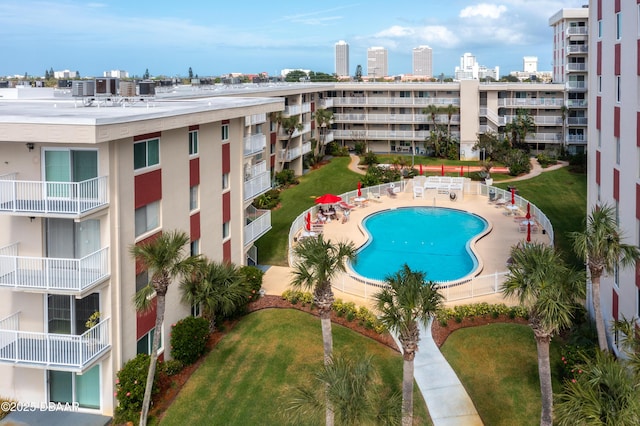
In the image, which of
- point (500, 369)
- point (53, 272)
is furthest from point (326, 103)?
point (53, 272)

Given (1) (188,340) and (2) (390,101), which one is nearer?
(1) (188,340)

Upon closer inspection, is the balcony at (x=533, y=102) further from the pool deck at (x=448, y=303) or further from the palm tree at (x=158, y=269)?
the palm tree at (x=158, y=269)

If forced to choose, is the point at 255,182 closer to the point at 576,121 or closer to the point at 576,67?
the point at 576,121

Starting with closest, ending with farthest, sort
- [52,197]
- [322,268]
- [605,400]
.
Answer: [605,400] → [322,268] → [52,197]

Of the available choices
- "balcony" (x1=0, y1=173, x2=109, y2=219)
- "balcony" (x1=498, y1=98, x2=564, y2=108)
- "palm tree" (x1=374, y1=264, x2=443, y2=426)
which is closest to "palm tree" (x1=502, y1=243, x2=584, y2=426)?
"palm tree" (x1=374, y1=264, x2=443, y2=426)

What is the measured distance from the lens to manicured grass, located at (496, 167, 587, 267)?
41875 millimetres

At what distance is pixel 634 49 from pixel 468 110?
53.2 meters

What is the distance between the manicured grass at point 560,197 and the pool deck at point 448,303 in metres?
2.93

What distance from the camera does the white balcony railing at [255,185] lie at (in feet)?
106

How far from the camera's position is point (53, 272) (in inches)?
754

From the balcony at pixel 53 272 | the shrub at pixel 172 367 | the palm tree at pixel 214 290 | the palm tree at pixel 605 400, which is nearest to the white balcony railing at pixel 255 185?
the palm tree at pixel 214 290

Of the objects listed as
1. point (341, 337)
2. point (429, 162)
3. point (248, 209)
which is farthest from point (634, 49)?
point (429, 162)

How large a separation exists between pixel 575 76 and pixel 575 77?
12 centimetres

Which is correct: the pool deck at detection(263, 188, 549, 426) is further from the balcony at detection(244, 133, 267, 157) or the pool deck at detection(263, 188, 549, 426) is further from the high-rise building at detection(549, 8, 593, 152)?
the high-rise building at detection(549, 8, 593, 152)
